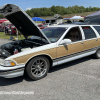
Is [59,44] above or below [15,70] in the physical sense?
above

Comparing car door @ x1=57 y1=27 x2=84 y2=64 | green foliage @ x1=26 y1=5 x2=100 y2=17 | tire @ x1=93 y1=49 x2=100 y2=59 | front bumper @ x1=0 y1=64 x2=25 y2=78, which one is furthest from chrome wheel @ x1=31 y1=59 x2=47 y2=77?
green foliage @ x1=26 y1=5 x2=100 y2=17

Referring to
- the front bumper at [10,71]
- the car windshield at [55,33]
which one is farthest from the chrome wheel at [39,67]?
the car windshield at [55,33]

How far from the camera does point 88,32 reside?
4656mm

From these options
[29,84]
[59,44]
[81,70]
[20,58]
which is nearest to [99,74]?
[81,70]

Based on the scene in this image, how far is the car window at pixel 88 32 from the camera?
4.55m

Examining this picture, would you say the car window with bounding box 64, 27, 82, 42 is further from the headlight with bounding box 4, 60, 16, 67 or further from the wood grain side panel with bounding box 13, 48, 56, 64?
the headlight with bounding box 4, 60, 16, 67

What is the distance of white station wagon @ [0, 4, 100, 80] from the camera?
3059 mm

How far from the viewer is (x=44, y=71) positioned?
3.62 meters

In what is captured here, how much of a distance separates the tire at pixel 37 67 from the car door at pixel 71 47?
520 mm

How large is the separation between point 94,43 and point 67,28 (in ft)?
4.85

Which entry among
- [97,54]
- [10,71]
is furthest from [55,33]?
[97,54]

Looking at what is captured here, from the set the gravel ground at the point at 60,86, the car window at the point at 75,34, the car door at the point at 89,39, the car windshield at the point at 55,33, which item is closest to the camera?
the gravel ground at the point at 60,86

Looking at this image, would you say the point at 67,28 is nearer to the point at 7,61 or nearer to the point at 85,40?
the point at 85,40

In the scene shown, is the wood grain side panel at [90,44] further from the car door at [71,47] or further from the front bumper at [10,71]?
the front bumper at [10,71]
